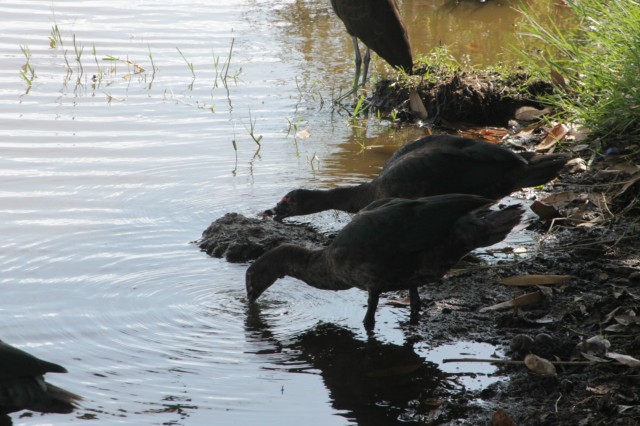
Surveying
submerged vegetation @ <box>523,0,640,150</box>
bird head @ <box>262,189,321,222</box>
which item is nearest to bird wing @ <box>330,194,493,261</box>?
bird head @ <box>262,189,321,222</box>

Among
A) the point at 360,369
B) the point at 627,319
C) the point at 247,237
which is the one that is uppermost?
the point at 247,237

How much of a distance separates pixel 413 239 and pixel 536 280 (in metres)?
0.83

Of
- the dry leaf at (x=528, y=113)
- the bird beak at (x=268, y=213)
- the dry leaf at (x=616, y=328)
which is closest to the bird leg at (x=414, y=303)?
the dry leaf at (x=616, y=328)

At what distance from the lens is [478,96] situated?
8.80m

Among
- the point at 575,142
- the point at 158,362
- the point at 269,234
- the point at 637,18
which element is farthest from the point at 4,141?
the point at 637,18

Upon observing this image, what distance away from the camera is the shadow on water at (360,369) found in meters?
4.23

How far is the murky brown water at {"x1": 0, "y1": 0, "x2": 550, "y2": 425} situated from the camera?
4516mm

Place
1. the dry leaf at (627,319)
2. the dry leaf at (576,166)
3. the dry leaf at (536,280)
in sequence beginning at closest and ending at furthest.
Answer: the dry leaf at (627,319) → the dry leaf at (536,280) → the dry leaf at (576,166)

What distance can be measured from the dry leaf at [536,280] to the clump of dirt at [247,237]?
1536mm

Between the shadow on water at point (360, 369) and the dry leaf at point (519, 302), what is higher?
the dry leaf at point (519, 302)

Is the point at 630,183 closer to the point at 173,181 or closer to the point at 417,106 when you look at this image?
the point at 417,106

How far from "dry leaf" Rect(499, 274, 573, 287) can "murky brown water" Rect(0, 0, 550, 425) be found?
0.70 meters

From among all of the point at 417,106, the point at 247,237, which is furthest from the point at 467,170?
the point at 417,106

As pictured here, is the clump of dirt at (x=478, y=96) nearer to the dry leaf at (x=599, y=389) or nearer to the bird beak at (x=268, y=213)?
the bird beak at (x=268, y=213)
